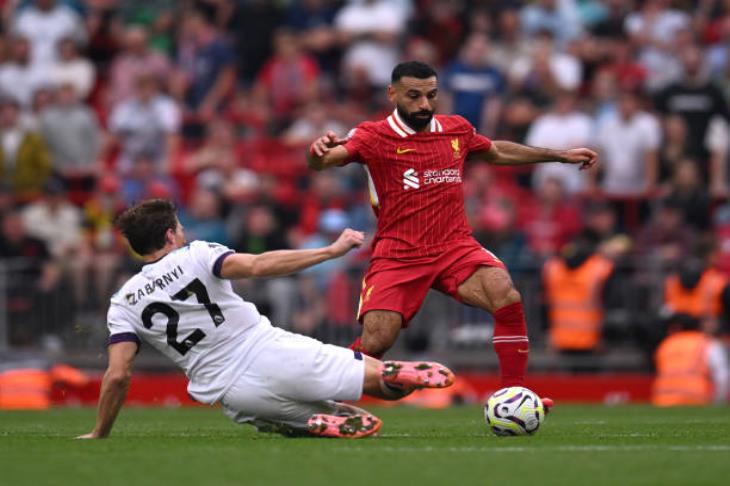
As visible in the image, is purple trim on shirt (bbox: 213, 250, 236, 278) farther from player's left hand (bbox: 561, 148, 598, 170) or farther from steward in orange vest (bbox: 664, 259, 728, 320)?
steward in orange vest (bbox: 664, 259, 728, 320)

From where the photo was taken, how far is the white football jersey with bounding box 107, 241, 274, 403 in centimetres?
997

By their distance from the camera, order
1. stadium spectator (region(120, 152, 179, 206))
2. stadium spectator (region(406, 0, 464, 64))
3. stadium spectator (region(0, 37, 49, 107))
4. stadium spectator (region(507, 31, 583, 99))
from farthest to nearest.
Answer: stadium spectator (region(0, 37, 49, 107)), stadium spectator (region(406, 0, 464, 64)), stadium spectator (region(507, 31, 583, 99)), stadium spectator (region(120, 152, 179, 206))

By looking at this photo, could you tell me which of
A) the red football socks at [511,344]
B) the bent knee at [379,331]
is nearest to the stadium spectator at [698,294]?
the red football socks at [511,344]

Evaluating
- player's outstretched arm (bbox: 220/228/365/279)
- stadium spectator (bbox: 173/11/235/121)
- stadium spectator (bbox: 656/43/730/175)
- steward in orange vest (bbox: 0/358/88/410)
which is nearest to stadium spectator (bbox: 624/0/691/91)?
stadium spectator (bbox: 656/43/730/175)

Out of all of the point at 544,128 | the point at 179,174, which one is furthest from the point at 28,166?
the point at 544,128

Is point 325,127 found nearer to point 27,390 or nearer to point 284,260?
point 27,390

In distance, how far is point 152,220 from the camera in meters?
10.0

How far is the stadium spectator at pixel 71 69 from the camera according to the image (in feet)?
79.0

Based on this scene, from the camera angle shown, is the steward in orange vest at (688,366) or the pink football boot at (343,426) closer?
the pink football boot at (343,426)

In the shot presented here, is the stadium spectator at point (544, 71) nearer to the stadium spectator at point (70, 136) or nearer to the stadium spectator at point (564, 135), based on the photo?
the stadium spectator at point (564, 135)

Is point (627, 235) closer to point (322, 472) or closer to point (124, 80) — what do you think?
point (124, 80)

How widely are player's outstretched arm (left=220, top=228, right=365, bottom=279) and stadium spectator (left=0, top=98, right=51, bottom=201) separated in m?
13.0

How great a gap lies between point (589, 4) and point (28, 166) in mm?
8789

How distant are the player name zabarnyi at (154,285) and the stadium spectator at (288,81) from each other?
13.4 m
